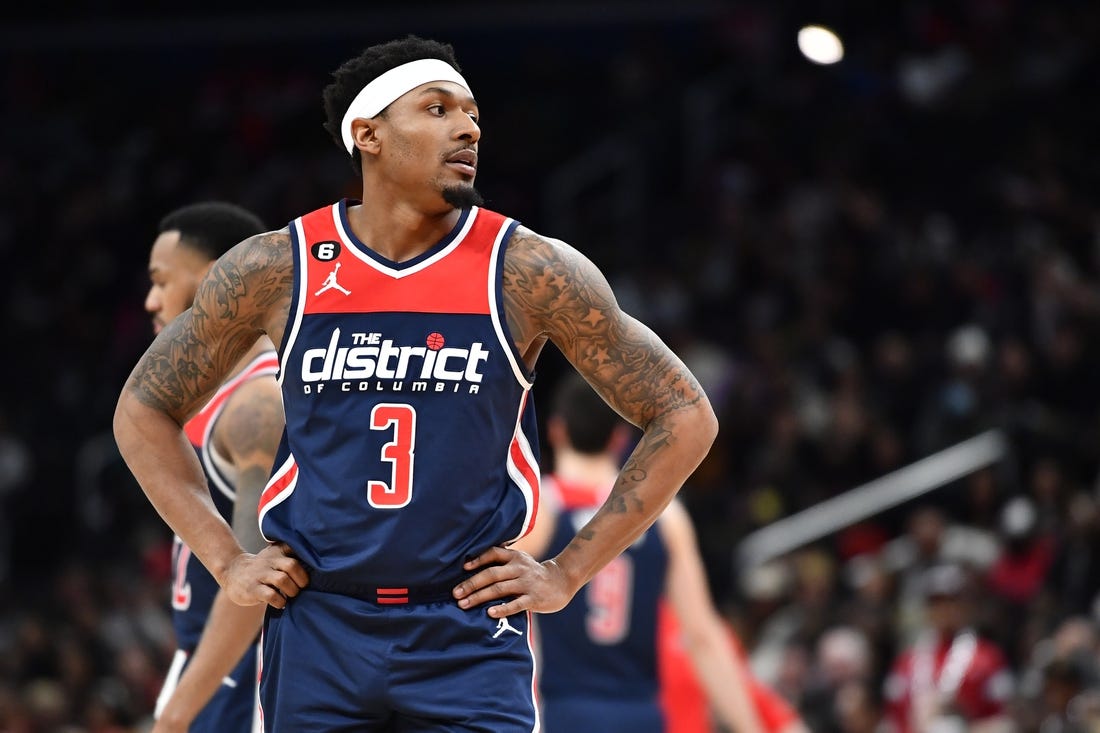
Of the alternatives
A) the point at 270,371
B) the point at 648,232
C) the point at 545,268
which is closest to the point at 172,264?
the point at 270,371

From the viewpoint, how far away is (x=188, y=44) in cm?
2372

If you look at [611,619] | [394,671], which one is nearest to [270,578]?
[394,671]

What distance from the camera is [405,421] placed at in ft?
13.5

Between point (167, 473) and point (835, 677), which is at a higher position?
point (167, 473)

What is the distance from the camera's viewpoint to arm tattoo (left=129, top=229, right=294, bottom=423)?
4285 millimetres

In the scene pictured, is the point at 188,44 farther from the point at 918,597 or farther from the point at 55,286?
the point at 918,597

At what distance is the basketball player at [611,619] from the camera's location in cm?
674

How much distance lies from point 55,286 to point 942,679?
1273cm

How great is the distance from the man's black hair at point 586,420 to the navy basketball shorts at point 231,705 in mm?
1946

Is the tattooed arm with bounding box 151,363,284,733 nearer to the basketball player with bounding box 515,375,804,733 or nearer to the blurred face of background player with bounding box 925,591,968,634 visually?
the basketball player with bounding box 515,375,804,733

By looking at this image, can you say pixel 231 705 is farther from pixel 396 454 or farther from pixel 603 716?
pixel 603 716

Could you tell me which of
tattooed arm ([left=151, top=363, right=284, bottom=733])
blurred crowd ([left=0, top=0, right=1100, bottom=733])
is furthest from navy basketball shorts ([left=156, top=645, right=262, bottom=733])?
blurred crowd ([left=0, top=0, right=1100, bottom=733])

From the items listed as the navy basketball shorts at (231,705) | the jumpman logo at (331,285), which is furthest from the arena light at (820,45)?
the jumpman logo at (331,285)

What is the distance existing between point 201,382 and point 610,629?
2798mm
